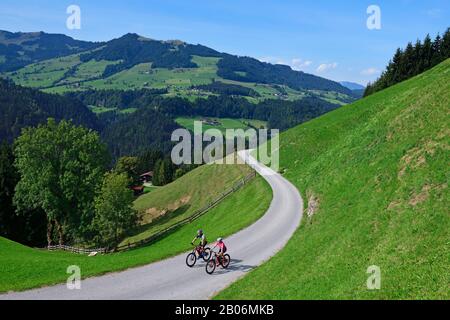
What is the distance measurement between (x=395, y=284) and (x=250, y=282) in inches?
357

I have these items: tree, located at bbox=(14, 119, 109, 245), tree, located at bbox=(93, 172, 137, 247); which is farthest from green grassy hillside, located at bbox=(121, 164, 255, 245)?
tree, located at bbox=(14, 119, 109, 245)

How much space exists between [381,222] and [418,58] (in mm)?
83288

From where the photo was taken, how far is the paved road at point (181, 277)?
2253 cm

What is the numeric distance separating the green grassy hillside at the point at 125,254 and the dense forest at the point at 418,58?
58.1 metres

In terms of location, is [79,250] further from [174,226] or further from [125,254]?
[125,254]

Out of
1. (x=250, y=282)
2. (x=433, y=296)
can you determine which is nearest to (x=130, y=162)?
(x=250, y=282)

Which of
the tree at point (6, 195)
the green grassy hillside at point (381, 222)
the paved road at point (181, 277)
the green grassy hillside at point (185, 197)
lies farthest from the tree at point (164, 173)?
the paved road at point (181, 277)

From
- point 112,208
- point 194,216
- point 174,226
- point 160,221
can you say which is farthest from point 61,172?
point 194,216

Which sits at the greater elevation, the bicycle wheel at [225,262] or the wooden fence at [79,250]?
the bicycle wheel at [225,262]

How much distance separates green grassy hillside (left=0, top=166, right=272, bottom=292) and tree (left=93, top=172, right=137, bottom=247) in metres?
8.46

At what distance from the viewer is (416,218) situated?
2012 centimetres

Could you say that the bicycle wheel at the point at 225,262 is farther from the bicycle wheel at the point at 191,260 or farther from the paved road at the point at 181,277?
the bicycle wheel at the point at 191,260

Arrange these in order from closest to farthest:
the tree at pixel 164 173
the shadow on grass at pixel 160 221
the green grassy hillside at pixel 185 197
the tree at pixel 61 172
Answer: the tree at pixel 61 172
the green grassy hillside at pixel 185 197
the shadow on grass at pixel 160 221
the tree at pixel 164 173
